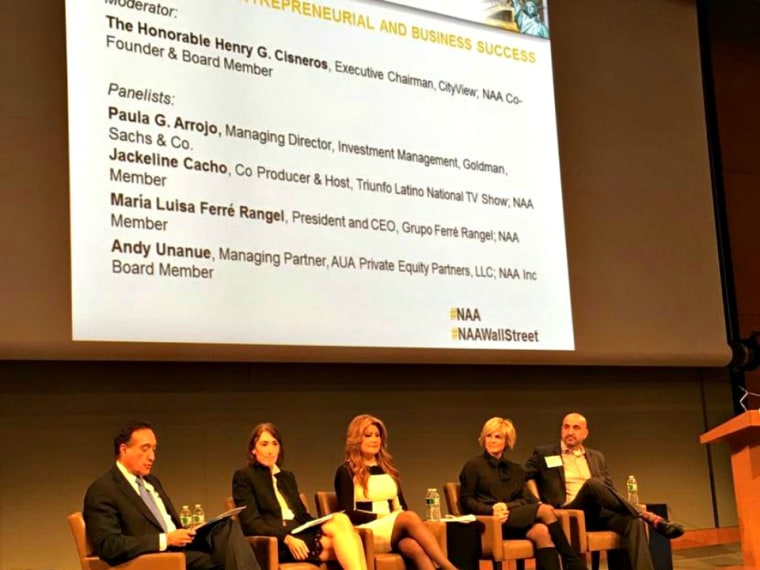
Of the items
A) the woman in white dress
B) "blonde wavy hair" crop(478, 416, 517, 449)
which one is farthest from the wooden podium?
the woman in white dress

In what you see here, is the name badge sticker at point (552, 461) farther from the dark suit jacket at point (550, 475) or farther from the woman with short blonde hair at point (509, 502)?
the woman with short blonde hair at point (509, 502)

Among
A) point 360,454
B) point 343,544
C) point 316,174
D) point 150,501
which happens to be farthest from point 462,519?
point 316,174

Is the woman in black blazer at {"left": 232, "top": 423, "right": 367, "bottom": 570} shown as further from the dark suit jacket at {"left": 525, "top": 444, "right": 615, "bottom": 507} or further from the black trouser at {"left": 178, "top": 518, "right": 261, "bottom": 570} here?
the dark suit jacket at {"left": 525, "top": 444, "right": 615, "bottom": 507}

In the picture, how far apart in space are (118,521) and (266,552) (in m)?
0.62

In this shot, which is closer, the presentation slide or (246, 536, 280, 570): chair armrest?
(246, 536, 280, 570): chair armrest

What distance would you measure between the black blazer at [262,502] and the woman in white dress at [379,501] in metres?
0.25

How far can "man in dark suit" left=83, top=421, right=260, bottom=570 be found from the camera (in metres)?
3.69

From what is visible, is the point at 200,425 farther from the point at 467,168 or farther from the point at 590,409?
the point at 590,409

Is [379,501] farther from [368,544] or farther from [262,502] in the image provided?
[262,502]

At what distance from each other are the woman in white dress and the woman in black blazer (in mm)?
244

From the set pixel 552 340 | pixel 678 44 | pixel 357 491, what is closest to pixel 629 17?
pixel 678 44

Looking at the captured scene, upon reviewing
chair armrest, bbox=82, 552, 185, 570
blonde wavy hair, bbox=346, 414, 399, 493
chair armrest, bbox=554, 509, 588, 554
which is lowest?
chair armrest, bbox=554, 509, 588, 554

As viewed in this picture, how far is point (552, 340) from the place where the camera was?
6035mm

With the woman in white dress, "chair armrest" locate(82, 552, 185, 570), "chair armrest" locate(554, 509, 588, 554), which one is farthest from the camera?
"chair armrest" locate(554, 509, 588, 554)
